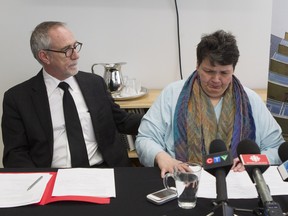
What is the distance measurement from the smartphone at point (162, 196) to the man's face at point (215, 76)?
25.3 inches

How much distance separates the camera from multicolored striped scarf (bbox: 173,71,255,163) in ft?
5.53

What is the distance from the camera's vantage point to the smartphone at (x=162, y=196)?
46.4 inches

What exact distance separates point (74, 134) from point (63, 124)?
8 cm

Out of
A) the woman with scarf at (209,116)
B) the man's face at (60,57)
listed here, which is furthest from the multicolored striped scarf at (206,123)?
the man's face at (60,57)

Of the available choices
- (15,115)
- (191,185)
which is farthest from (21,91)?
(191,185)

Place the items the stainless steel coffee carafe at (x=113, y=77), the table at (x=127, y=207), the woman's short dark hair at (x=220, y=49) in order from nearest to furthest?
1. the table at (x=127, y=207)
2. the woman's short dark hair at (x=220, y=49)
3. the stainless steel coffee carafe at (x=113, y=77)

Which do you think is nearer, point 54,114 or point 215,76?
point 215,76

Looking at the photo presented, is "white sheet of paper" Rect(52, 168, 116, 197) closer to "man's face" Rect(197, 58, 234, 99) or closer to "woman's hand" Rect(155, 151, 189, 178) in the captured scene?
"woman's hand" Rect(155, 151, 189, 178)

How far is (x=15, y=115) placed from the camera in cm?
186

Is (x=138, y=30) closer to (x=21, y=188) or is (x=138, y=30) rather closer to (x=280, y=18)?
(x=280, y=18)

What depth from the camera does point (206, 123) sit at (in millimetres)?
1710

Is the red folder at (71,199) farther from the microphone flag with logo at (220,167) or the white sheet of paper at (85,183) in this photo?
the microphone flag with logo at (220,167)

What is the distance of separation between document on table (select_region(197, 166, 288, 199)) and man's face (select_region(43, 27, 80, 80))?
0.98 metres

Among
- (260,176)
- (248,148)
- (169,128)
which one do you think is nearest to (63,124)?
(169,128)
